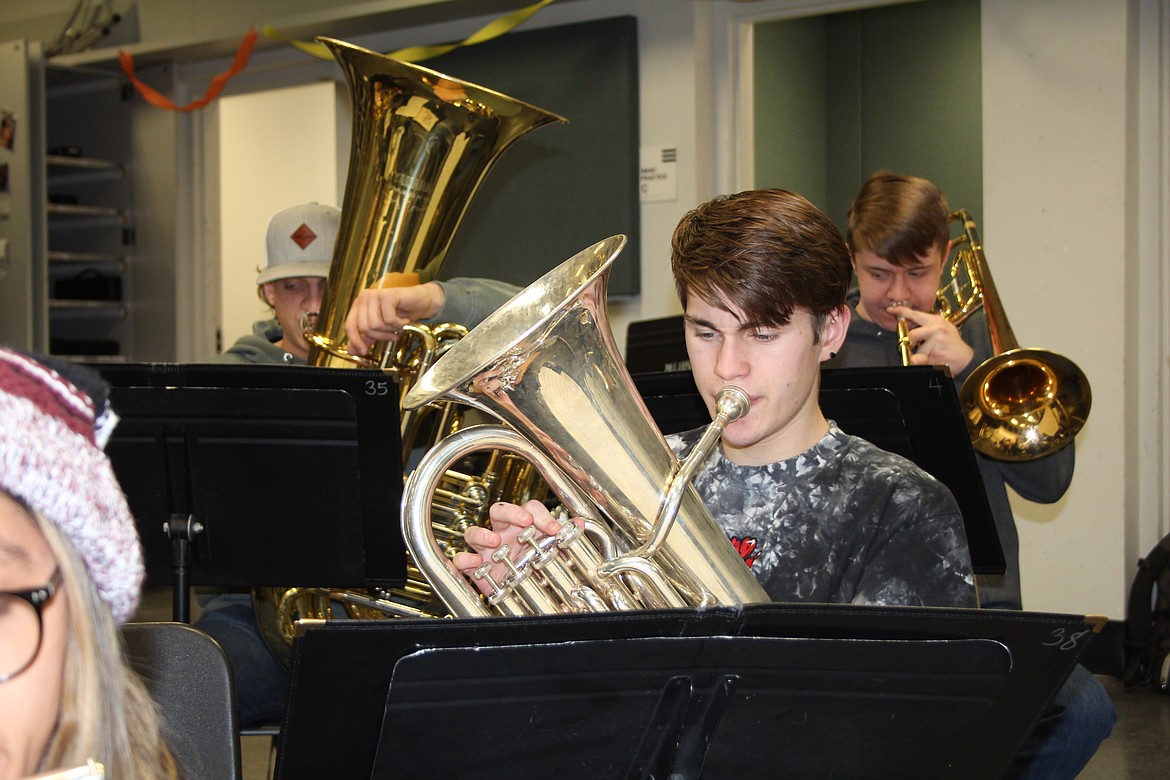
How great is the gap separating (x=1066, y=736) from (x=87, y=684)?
1.67m

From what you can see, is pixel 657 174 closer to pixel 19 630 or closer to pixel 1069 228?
pixel 1069 228

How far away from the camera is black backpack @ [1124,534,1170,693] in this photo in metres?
3.86

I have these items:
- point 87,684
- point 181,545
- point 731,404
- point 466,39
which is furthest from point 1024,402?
point 466,39

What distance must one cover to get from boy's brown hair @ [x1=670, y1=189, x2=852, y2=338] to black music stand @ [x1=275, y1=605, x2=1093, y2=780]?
54 cm

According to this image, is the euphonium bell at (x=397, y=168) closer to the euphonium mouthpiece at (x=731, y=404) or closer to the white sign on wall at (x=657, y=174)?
the euphonium mouthpiece at (x=731, y=404)

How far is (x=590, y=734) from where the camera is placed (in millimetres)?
1158

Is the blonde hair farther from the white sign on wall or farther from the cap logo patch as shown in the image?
the white sign on wall

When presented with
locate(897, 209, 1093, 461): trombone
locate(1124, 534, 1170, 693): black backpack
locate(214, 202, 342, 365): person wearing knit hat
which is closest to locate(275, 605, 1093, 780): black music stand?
locate(897, 209, 1093, 461): trombone

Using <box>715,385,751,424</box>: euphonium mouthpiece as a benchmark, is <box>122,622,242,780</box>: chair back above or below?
below

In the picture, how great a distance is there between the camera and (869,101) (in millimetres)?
5641

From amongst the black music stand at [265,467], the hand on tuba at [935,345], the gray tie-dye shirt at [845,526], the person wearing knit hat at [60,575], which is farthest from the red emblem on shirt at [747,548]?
the person wearing knit hat at [60,575]

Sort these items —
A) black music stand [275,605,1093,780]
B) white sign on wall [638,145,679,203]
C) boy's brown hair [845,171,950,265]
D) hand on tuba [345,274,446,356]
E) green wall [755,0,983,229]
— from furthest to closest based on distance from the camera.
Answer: green wall [755,0,983,229] < white sign on wall [638,145,679,203] < boy's brown hair [845,171,950,265] < hand on tuba [345,274,446,356] < black music stand [275,605,1093,780]

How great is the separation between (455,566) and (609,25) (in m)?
3.58

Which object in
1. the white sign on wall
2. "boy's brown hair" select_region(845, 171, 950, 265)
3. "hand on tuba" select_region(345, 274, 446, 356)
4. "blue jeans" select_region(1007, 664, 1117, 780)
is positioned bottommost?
"blue jeans" select_region(1007, 664, 1117, 780)
